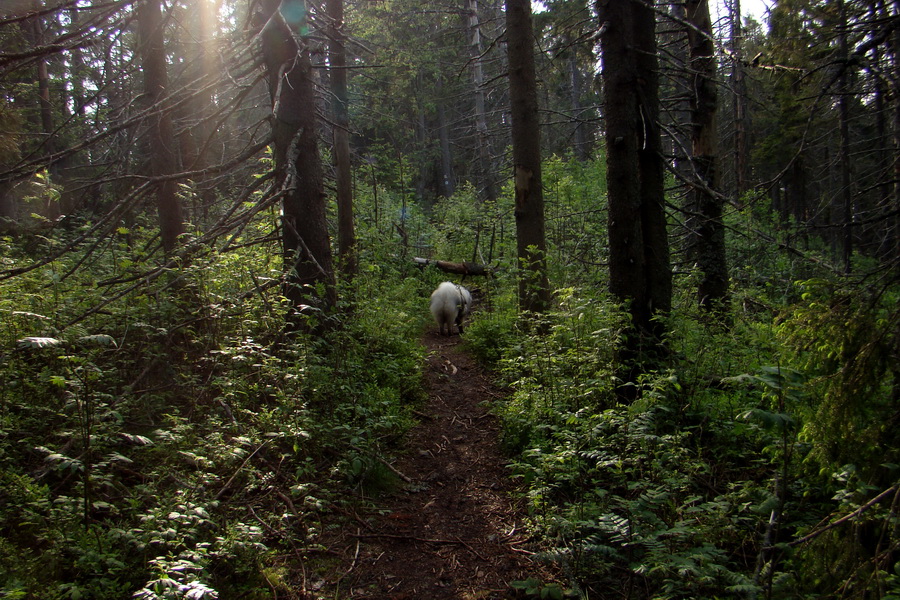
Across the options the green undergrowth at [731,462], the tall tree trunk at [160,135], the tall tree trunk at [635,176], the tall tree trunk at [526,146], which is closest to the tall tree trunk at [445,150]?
the tall tree trunk at [526,146]

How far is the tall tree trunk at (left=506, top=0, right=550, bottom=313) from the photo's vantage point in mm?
8273

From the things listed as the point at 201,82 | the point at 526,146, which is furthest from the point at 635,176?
the point at 201,82

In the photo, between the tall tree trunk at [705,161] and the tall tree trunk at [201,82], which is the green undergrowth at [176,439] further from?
the tall tree trunk at [705,161]

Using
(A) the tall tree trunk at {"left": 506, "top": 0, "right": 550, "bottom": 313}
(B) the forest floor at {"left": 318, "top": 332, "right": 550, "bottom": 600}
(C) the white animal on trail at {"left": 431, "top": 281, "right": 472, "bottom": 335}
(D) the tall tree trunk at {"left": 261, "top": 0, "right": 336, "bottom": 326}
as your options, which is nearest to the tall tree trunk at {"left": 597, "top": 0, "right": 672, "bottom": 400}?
(B) the forest floor at {"left": 318, "top": 332, "right": 550, "bottom": 600}

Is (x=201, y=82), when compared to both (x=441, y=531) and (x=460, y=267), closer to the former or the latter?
(x=441, y=531)

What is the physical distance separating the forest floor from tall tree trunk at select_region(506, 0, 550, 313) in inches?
122

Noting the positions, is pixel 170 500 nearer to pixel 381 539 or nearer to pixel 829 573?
pixel 381 539

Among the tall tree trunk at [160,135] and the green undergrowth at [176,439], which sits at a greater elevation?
the tall tree trunk at [160,135]

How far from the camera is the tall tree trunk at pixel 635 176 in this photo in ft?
17.2

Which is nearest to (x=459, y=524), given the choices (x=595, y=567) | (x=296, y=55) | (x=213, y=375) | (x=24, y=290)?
(x=595, y=567)

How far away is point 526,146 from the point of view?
8.48 meters

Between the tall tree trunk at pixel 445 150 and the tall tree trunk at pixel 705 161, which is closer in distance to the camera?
the tall tree trunk at pixel 705 161

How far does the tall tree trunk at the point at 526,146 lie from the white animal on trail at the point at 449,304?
2143mm

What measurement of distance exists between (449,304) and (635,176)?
576 cm
